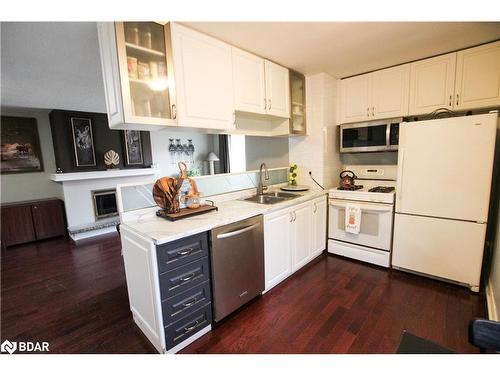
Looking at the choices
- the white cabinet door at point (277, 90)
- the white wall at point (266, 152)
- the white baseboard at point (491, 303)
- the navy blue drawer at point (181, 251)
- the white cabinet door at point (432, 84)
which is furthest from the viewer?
the white wall at point (266, 152)

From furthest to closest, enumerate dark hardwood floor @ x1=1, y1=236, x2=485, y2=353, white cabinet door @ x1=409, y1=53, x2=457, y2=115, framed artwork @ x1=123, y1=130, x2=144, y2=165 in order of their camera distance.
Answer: framed artwork @ x1=123, y1=130, x2=144, y2=165 → white cabinet door @ x1=409, y1=53, x2=457, y2=115 → dark hardwood floor @ x1=1, y1=236, x2=485, y2=353

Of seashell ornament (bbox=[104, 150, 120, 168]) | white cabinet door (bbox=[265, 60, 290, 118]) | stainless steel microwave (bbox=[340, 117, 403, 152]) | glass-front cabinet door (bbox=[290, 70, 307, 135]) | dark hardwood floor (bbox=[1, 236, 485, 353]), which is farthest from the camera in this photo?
seashell ornament (bbox=[104, 150, 120, 168])

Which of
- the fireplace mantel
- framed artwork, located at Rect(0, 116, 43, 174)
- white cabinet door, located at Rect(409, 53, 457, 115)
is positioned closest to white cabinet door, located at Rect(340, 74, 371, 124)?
white cabinet door, located at Rect(409, 53, 457, 115)

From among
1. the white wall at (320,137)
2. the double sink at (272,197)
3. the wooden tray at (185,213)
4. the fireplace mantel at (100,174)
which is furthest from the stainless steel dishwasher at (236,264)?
the fireplace mantel at (100,174)

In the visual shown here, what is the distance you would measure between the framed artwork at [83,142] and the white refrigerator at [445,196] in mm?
4853

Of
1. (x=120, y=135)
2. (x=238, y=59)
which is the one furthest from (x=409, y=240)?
(x=120, y=135)

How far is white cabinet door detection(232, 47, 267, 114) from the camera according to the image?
211cm

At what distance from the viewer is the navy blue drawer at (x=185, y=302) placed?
1.45 meters

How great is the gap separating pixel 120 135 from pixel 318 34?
4099 mm

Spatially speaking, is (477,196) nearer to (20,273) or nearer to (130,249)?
(130,249)

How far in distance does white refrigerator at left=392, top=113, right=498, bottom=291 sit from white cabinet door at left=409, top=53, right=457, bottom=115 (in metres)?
0.47

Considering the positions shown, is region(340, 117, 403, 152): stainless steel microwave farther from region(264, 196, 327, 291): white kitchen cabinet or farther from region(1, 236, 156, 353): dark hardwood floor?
region(1, 236, 156, 353): dark hardwood floor

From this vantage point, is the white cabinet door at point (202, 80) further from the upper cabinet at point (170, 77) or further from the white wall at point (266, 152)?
the white wall at point (266, 152)

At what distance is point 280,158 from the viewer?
132 inches
